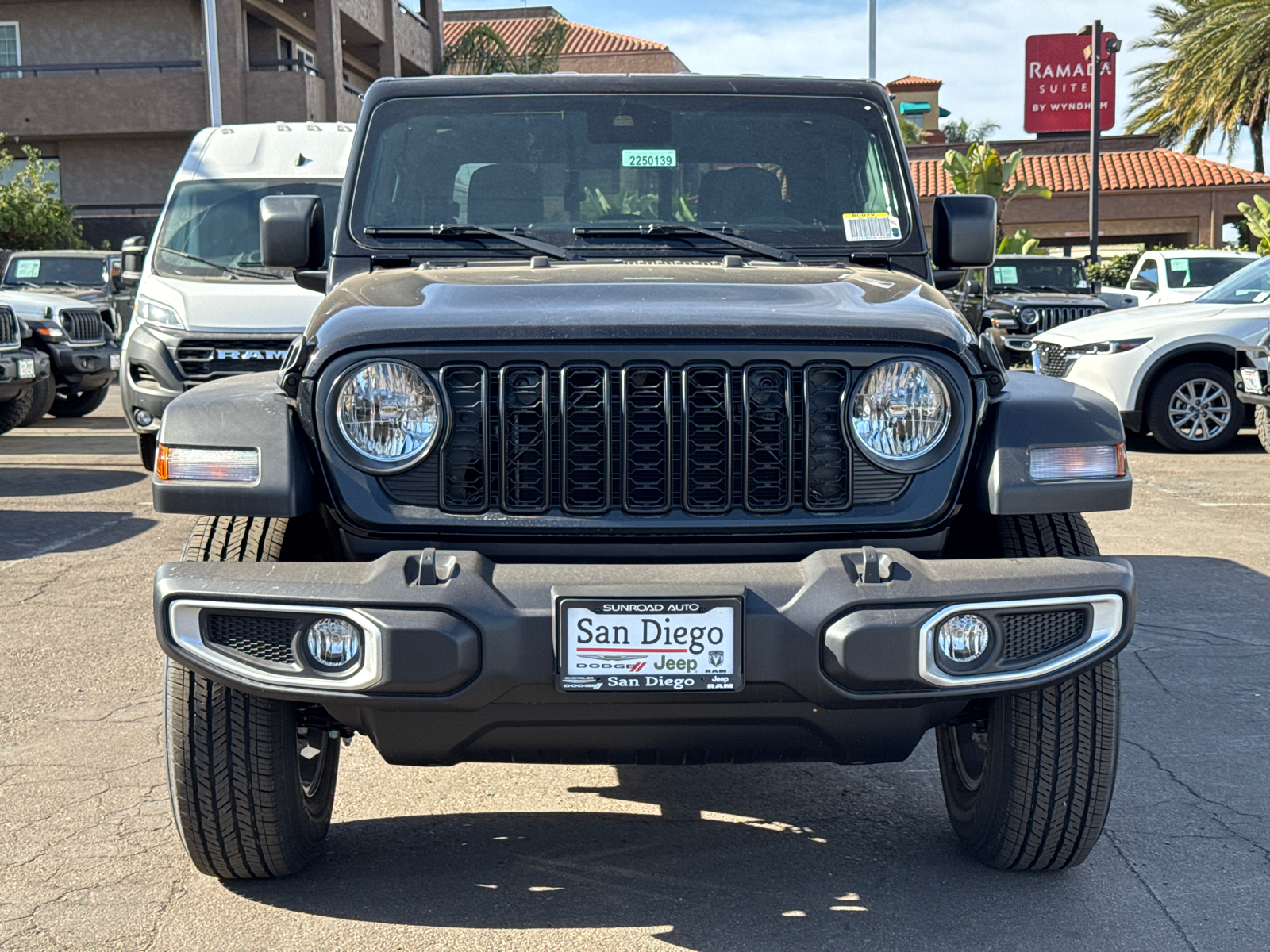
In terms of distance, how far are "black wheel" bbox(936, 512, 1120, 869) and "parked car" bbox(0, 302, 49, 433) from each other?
10.8 meters

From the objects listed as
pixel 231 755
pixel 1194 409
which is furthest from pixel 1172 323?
pixel 231 755

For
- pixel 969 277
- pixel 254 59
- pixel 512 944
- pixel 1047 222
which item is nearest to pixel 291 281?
pixel 512 944

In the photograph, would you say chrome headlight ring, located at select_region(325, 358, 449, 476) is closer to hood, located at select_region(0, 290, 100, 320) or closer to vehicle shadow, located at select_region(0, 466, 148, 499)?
vehicle shadow, located at select_region(0, 466, 148, 499)

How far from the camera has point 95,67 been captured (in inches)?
1289

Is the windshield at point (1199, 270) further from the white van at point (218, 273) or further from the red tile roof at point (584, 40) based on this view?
the red tile roof at point (584, 40)

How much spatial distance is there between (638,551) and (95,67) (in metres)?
33.4

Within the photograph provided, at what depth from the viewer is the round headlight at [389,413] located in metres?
3.08

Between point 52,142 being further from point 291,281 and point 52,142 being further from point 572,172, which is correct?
point 572,172

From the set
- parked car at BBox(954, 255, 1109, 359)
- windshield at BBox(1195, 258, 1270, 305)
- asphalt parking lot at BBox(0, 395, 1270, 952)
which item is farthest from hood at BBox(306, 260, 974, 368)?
parked car at BBox(954, 255, 1109, 359)

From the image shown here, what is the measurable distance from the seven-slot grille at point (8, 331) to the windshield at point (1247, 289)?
33.6 feet

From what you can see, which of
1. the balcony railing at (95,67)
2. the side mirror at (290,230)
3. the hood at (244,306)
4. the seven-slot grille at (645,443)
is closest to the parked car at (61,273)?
the hood at (244,306)

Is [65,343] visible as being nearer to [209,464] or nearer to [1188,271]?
[209,464]

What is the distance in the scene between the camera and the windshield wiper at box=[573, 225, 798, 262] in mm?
4129

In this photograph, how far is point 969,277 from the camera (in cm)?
1549
